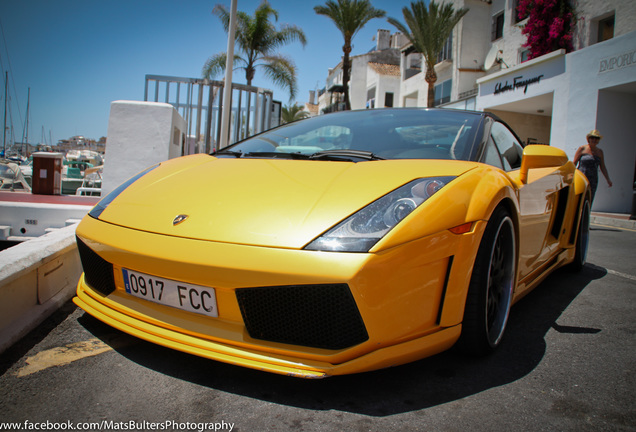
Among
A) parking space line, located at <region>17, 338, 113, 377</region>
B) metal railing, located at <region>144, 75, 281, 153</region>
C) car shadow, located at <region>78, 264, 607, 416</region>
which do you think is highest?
metal railing, located at <region>144, 75, 281, 153</region>

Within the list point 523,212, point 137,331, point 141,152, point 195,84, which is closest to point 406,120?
point 523,212

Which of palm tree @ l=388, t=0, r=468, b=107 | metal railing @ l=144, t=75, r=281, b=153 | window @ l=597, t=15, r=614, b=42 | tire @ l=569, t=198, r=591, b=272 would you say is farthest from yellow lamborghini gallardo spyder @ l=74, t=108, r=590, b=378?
palm tree @ l=388, t=0, r=468, b=107

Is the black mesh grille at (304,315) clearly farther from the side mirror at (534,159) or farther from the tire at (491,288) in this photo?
the side mirror at (534,159)

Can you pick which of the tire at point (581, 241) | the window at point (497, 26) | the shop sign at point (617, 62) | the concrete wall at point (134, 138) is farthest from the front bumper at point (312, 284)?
the window at point (497, 26)

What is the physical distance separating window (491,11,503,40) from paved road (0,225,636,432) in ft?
76.0

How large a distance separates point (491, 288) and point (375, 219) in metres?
0.76

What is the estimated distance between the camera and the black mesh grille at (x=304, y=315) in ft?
4.33

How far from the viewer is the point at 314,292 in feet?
4.35

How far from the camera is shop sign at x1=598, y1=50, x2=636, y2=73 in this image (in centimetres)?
1094

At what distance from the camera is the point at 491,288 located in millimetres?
1856

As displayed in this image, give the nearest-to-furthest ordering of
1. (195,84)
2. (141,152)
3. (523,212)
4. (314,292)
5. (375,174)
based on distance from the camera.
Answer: (314,292), (375,174), (523,212), (141,152), (195,84)

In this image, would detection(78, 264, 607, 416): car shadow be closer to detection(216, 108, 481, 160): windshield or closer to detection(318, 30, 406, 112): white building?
detection(216, 108, 481, 160): windshield

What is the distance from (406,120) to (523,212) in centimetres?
83

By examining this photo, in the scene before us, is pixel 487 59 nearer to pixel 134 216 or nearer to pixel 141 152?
pixel 141 152
